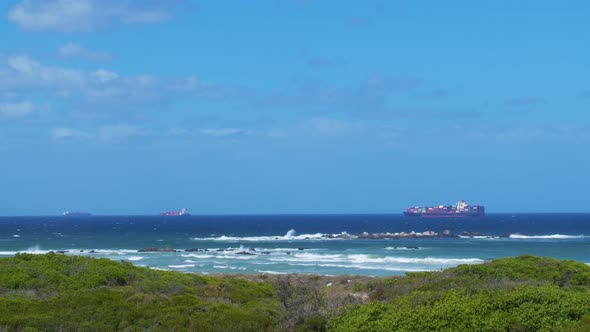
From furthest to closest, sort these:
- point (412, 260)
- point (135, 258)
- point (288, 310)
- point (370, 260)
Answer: point (135, 258), point (370, 260), point (412, 260), point (288, 310)

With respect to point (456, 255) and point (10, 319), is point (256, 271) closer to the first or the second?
point (456, 255)

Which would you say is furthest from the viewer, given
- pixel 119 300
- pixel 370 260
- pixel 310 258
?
pixel 310 258

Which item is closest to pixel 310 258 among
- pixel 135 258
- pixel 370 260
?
pixel 370 260

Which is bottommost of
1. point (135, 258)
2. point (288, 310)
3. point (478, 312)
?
point (135, 258)


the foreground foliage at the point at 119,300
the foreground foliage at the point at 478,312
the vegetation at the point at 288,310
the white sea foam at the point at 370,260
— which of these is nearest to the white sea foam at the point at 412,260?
the white sea foam at the point at 370,260

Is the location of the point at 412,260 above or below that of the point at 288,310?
below

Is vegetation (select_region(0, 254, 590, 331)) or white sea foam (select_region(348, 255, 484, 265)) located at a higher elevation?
vegetation (select_region(0, 254, 590, 331))

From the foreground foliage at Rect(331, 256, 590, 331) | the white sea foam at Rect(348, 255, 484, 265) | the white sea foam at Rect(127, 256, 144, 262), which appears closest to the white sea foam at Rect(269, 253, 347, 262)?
the white sea foam at Rect(348, 255, 484, 265)

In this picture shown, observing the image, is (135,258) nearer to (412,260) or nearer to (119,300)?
(412,260)

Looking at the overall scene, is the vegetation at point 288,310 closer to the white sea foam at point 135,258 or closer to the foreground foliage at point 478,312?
the foreground foliage at point 478,312

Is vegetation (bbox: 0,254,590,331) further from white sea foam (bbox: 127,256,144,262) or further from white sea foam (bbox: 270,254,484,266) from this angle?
white sea foam (bbox: 127,256,144,262)

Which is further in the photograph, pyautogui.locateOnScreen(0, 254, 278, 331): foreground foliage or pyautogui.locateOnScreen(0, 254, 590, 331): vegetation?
pyautogui.locateOnScreen(0, 254, 278, 331): foreground foliage
